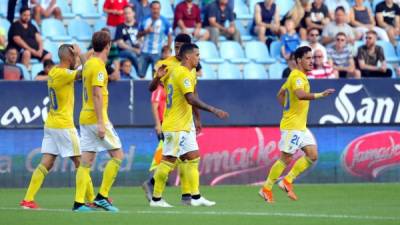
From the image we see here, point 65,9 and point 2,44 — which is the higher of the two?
point 65,9

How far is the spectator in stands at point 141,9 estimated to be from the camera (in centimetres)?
2267

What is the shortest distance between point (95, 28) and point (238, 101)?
398 cm

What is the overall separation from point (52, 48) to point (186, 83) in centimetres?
801

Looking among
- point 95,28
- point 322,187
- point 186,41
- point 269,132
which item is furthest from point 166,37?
point 186,41

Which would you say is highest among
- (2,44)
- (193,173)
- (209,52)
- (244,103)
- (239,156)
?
(2,44)

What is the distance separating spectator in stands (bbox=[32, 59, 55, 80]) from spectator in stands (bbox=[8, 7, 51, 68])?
73 cm

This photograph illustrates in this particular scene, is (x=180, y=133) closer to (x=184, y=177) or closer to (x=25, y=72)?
(x=184, y=177)

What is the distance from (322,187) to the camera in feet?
63.3

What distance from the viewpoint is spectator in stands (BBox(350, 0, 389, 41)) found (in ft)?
80.0

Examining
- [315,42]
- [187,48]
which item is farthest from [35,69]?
[187,48]

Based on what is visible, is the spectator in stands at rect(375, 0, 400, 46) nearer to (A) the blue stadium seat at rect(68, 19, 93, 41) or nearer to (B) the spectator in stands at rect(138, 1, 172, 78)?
(B) the spectator in stands at rect(138, 1, 172, 78)

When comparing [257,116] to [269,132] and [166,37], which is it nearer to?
[269,132]

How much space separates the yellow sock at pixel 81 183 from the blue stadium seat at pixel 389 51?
1145 cm

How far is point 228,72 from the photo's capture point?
2245cm
